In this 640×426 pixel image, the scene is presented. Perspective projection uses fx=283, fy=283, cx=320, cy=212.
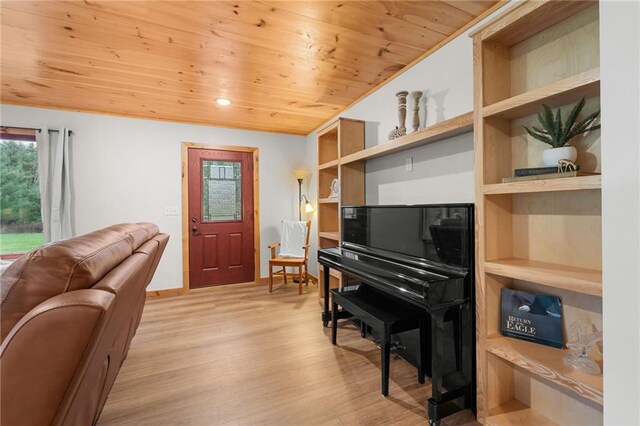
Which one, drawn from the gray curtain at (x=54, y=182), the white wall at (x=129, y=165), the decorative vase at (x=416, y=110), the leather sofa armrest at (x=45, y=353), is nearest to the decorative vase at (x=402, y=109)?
the decorative vase at (x=416, y=110)

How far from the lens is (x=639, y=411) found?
1.73 feet

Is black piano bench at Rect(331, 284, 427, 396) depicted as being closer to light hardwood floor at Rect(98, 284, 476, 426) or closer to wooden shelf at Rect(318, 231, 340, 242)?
light hardwood floor at Rect(98, 284, 476, 426)

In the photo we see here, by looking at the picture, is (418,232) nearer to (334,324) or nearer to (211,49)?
(334,324)

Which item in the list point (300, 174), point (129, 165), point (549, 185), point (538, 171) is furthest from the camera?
point (300, 174)

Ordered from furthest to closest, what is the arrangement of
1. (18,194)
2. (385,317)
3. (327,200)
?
1. (327,200)
2. (18,194)
3. (385,317)

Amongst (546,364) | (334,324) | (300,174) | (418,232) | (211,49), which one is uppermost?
(211,49)

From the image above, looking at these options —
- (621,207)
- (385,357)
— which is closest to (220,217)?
(385,357)

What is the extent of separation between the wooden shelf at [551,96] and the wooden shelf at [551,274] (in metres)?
0.78

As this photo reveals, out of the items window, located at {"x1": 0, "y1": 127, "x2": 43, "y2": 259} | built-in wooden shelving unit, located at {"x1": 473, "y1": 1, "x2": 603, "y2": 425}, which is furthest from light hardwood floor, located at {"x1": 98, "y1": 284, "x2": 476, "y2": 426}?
window, located at {"x1": 0, "y1": 127, "x2": 43, "y2": 259}

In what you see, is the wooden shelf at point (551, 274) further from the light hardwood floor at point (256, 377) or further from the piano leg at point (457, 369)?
the light hardwood floor at point (256, 377)

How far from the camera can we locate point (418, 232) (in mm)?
1992

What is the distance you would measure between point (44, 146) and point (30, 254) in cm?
345

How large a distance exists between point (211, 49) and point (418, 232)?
2088 mm

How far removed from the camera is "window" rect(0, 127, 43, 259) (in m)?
3.23
